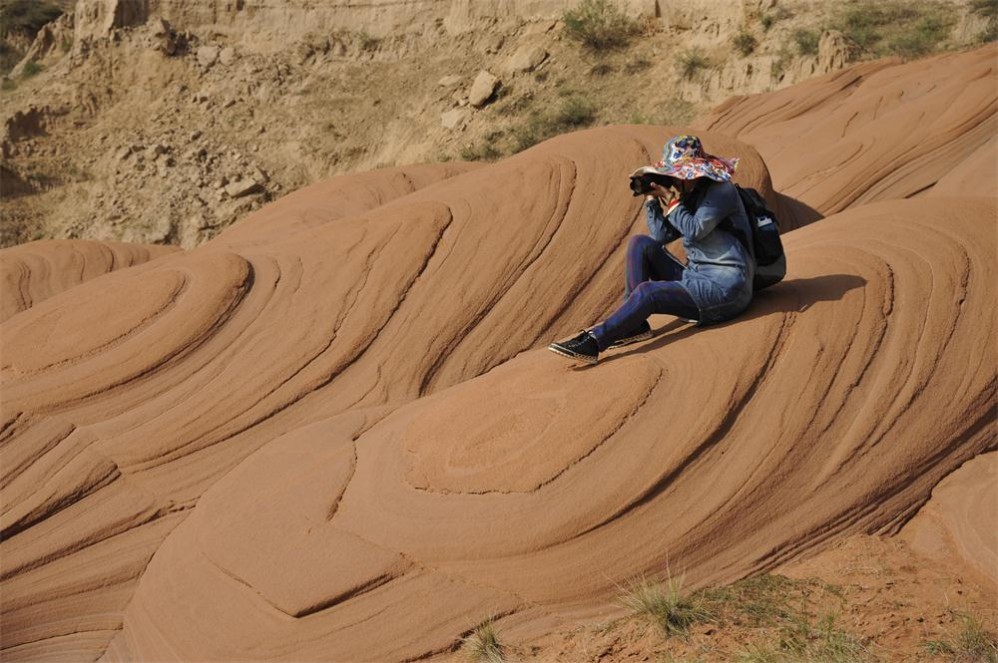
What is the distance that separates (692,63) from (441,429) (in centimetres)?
1271

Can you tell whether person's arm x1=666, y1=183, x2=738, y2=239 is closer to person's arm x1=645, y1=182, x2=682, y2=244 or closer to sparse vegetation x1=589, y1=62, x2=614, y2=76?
person's arm x1=645, y1=182, x2=682, y2=244

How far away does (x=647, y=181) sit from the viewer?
434 cm

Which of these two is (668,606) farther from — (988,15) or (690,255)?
(988,15)

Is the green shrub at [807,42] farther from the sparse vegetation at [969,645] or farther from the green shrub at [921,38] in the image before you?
the sparse vegetation at [969,645]

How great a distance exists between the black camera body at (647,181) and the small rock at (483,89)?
13461mm

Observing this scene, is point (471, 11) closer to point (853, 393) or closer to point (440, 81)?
point (440, 81)

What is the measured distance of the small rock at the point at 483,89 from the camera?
1731cm

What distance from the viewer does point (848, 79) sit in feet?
41.9

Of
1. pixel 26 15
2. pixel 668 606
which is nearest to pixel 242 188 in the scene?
pixel 26 15

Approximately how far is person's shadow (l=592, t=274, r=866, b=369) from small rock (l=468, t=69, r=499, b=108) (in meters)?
13.2

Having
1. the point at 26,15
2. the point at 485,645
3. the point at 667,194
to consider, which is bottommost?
the point at 485,645

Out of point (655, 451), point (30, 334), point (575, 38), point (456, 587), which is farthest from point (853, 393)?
point (575, 38)

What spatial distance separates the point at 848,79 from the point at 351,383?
379 inches

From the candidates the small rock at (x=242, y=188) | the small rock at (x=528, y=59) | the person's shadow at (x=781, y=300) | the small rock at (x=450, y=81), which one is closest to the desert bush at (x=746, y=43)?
the small rock at (x=528, y=59)
